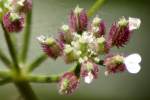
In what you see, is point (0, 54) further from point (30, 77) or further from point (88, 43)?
point (88, 43)

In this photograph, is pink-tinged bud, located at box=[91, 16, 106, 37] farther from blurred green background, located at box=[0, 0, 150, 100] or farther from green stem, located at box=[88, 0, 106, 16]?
blurred green background, located at box=[0, 0, 150, 100]

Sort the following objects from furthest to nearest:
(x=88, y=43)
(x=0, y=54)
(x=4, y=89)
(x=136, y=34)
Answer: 1. (x=136, y=34)
2. (x=4, y=89)
3. (x=0, y=54)
4. (x=88, y=43)

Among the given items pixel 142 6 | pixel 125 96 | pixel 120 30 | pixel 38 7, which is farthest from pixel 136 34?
pixel 120 30

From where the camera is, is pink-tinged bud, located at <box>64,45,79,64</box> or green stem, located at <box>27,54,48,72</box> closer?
pink-tinged bud, located at <box>64,45,79,64</box>

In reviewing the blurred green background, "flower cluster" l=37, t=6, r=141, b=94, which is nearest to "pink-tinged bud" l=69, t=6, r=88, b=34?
"flower cluster" l=37, t=6, r=141, b=94

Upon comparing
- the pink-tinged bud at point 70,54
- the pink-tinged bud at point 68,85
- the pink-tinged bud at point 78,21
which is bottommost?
the pink-tinged bud at point 68,85

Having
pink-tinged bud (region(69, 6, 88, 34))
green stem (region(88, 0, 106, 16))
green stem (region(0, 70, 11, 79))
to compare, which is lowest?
green stem (region(0, 70, 11, 79))

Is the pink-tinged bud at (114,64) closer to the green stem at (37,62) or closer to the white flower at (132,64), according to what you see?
the white flower at (132,64)

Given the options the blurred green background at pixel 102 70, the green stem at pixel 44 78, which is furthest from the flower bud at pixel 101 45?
the blurred green background at pixel 102 70
